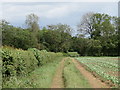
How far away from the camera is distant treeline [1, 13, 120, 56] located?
2303 inches

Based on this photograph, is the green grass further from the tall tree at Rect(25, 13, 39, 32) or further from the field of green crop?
the tall tree at Rect(25, 13, 39, 32)

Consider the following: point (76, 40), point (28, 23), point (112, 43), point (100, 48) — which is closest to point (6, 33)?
point (28, 23)

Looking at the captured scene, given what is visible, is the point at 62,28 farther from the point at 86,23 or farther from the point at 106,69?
the point at 106,69

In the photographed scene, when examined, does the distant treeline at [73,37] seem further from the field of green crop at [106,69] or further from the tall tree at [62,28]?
the field of green crop at [106,69]

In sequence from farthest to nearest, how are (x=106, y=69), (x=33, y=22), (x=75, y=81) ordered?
(x=33, y=22), (x=106, y=69), (x=75, y=81)

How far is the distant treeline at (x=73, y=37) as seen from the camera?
2303 inches

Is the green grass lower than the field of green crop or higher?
higher

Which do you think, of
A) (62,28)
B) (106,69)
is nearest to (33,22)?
(62,28)

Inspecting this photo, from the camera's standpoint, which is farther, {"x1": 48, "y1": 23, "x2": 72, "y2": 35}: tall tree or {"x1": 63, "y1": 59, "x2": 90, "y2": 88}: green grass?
{"x1": 48, "y1": 23, "x2": 72, "y2": 35}: tall tree

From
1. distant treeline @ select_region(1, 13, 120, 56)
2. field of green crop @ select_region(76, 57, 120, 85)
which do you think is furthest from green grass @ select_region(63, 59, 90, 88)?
distant treeline @ select_region(1, 13, 120, 56)

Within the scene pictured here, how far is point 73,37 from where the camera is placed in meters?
68.1

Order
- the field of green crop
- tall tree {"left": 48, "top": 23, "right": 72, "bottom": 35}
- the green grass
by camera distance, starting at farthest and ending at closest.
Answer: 1. tall tree {"left": 48, "top": 23, "right": 72, "bottom": 35}
2. the field of green crop
3. the green grass

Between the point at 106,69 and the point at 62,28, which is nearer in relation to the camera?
the point at 106,69

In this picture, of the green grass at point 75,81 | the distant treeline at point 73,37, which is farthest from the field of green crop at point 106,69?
the distant treeline at point 73,37
